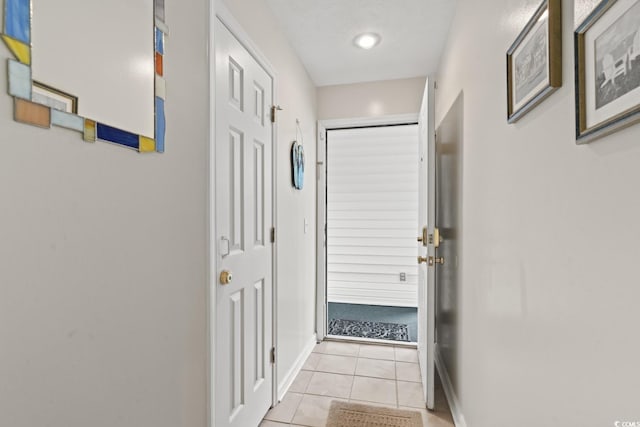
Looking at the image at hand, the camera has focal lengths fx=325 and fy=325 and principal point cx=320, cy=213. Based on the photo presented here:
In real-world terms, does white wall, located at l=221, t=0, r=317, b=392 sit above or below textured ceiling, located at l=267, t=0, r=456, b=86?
below

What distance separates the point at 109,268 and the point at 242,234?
2.68 feet

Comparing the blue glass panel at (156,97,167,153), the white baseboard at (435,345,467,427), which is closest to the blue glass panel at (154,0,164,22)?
the blue glass panel at (156,97,167,153)

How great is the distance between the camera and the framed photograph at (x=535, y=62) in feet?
2.70

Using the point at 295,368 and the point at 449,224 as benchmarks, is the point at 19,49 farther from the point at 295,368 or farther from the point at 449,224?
the point at 295,368

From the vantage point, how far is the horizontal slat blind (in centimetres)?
407

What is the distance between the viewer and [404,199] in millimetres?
4066

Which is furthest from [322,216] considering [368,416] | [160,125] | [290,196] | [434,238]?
[160,125]

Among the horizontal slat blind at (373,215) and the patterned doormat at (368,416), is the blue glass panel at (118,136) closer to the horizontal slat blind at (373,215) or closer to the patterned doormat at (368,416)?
the patterned doormat at (368,416)

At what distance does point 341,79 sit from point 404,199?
1.73 meters

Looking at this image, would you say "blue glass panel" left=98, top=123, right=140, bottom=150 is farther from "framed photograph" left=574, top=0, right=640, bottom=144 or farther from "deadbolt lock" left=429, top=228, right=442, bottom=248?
"deadbolt lock" left=429, top=228, right=442, bottom=248

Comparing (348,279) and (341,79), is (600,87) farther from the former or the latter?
(348,279)

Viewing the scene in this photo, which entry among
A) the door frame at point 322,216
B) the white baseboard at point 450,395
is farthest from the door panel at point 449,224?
the door frame at point 322,216

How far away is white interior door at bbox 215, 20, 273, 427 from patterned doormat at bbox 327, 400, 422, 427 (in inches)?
16.9

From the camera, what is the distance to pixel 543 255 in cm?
92
